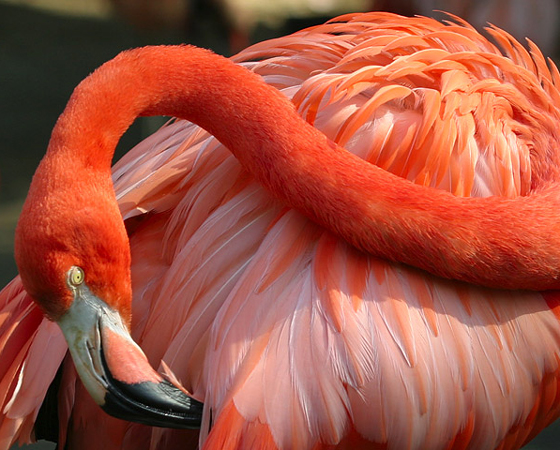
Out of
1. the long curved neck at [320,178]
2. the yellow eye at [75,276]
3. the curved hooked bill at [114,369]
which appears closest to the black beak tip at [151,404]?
the curved hooked bill at [114,369]

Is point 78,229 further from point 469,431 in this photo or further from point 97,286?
point 469,431

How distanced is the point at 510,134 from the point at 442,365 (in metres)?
0.60

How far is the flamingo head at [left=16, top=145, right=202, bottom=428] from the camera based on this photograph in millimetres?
1658

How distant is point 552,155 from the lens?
2.01 meters

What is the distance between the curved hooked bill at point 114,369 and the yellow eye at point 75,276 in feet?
0.05

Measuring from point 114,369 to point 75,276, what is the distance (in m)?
0.20

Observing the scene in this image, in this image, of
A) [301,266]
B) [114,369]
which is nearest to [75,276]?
[114,369]

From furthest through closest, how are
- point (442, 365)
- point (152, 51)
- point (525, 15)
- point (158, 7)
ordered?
point (158, 7)
point (525, 15)
point (152, 51)
point (442, 365)

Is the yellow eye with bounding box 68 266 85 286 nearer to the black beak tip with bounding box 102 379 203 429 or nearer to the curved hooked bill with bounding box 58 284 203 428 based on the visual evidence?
the curved hooked bill with bounding box 58 284 203 428

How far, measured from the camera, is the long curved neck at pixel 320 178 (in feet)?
5.88

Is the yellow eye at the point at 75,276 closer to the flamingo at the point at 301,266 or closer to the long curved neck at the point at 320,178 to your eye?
the flamingo at the point at 301,266

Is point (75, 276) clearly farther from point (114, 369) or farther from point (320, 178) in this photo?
point (320, 178)

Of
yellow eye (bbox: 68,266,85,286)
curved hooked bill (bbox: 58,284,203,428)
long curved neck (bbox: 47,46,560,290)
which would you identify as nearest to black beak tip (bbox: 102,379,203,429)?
curved hooked bill (bbox: 58,284,203,428)

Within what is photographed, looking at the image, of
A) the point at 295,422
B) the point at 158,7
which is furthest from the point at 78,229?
the point at 158,7
